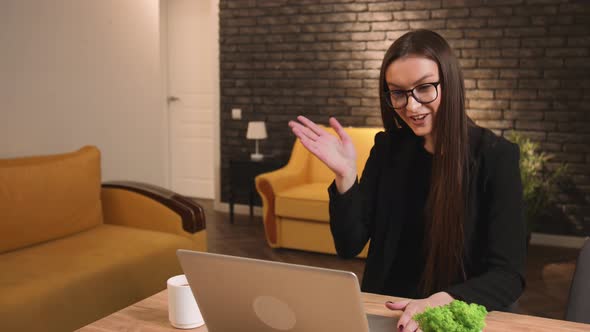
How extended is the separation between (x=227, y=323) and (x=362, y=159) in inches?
155

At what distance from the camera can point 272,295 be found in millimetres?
974

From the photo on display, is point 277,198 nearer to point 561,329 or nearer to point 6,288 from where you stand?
point 6,288

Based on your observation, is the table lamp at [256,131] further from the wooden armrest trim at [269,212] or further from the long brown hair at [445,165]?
the long brown hair at [445,165]

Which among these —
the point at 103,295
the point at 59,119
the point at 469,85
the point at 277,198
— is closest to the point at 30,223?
the point at 103,295

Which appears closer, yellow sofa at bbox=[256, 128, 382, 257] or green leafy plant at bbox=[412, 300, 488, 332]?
green leafy plant at bbox=[412, 300, 488, 332]

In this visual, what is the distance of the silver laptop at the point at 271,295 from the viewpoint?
917mm

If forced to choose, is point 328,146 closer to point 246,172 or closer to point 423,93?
point 423,93

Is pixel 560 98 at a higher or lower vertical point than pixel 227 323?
higher

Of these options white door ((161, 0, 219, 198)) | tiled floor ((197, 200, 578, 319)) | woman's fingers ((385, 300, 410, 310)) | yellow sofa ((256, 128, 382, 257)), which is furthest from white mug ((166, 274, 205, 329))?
white door ((161, 0, 219, 198))

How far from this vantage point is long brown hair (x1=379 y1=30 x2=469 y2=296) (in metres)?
1.45

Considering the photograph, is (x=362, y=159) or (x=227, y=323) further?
(x=362, y=159)

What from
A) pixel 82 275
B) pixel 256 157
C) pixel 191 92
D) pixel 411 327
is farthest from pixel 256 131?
pixel 411 327

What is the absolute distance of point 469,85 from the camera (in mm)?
5109

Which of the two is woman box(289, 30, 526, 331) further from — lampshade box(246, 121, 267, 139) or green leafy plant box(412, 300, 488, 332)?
lampshade box(246, 121, 267, 139)
